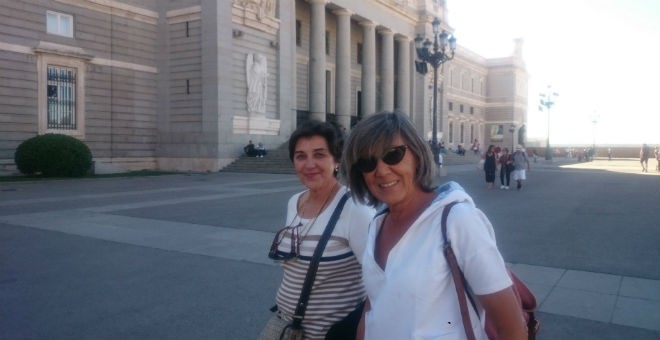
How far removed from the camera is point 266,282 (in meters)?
6.31

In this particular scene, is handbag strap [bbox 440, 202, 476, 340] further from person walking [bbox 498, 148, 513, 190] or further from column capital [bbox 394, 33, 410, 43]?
column capital [bbox 394, 33, 410, 43]

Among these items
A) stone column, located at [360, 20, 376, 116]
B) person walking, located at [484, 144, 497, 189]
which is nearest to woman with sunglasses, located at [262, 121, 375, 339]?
person walking, located at [484, 144, 497, 189]

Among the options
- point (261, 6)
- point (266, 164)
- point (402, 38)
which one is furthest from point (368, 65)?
point (266, 164)

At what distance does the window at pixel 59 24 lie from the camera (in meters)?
24.6

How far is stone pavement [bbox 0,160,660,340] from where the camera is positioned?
488 cm

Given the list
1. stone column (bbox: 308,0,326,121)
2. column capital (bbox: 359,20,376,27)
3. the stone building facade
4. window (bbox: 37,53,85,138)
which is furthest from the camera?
column capital (bbox: 359,20,376,27)

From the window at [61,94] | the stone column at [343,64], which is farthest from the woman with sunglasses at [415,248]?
the stone column at [343,64]

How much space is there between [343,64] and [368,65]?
12.5 ft

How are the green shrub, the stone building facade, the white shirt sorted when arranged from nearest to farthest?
the white shirt, the green shrub, the stone building facade

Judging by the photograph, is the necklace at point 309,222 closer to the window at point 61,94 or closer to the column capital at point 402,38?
the window at point 61,94

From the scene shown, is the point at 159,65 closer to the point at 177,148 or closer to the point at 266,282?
the point at 177,148

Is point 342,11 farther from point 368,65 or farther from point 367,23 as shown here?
point 368,65

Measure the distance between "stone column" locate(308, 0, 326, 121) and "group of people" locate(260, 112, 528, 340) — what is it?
34030 mm

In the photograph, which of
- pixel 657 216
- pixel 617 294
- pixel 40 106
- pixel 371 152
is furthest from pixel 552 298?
pixel 40 106
